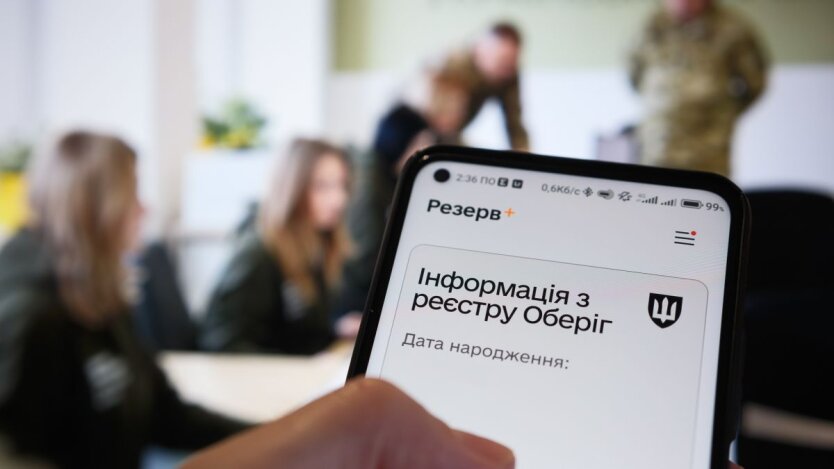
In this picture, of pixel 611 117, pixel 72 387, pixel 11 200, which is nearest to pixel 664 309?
pixel 72 387

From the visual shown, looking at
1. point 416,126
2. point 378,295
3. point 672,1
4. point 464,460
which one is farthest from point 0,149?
point 672,1

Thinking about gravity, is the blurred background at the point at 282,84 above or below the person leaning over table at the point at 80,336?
above

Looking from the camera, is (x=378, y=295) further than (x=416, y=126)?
No

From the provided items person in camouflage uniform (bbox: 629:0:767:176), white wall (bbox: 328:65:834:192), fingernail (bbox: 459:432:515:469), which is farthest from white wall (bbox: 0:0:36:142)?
fingernail (bbox: 459:432:515:469)

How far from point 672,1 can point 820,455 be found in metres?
2.16

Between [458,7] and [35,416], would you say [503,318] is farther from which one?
[458,7]

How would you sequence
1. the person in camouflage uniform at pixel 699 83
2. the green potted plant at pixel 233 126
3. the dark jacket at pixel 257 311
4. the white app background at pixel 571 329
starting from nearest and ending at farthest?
the white app background at pixel 571 329
the dark jacket at pixel 257 311
the person in camouflage uniform at pixel 699 83
the green potted plant at pixel 233 126

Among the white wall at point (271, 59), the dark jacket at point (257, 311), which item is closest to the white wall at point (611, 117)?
the white wall at point (271, 59)

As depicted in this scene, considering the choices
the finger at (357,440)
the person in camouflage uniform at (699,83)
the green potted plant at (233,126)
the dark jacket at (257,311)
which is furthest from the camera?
the green potted plant at (233,126)

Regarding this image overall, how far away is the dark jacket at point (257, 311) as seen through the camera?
5.91 feet

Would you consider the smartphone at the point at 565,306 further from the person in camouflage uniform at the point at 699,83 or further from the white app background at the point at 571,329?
the person in camouflage uniform at the point at 699,83

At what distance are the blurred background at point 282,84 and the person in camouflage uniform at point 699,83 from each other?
0.07 meters

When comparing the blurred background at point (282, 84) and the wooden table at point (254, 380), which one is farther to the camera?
the blurred background at point (282, 84)

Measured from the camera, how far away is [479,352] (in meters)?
0.41
